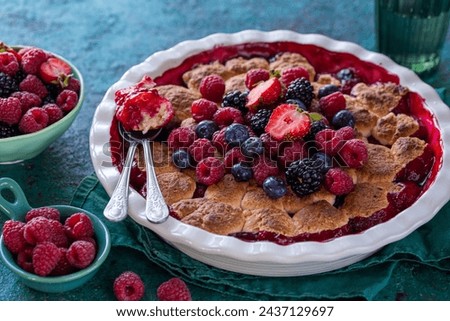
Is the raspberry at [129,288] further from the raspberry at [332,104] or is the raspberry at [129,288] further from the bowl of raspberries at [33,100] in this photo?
the raspberry at [332,104]

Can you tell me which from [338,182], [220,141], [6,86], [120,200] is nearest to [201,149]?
[220,141]

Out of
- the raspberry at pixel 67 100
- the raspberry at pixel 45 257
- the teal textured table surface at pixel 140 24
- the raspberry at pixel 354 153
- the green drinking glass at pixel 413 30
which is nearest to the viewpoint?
the raspberry at pixel 45 257

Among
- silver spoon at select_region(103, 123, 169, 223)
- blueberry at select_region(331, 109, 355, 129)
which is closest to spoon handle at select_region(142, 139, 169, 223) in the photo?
silver spoon at select_region(103, 123, 169, 223)

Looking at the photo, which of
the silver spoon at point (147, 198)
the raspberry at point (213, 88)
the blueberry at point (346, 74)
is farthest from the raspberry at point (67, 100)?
the blueberry at point (346, 74)
